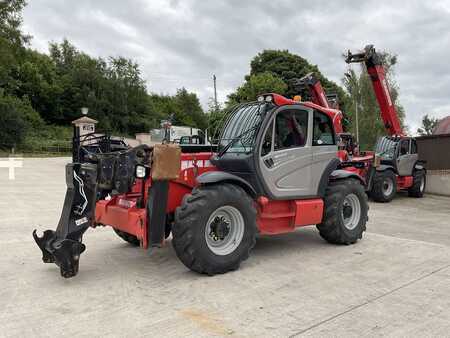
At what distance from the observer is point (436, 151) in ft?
56.2

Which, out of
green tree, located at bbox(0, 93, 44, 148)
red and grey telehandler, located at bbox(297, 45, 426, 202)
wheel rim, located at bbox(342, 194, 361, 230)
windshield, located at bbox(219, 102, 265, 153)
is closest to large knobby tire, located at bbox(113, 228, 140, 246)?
windshield, located at bbox(219, 102, 265, 153)

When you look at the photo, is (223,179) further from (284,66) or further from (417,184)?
(284,66)

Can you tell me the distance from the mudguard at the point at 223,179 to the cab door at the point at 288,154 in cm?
27

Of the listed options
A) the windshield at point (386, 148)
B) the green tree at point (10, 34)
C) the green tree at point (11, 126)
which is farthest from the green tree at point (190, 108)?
the windshield at point (386, 148)

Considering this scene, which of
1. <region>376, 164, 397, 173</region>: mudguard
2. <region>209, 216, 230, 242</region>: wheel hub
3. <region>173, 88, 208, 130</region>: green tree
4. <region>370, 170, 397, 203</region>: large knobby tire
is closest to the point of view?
<region>209, 216, 230, 242</region>: wheel hub

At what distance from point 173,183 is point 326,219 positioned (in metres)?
2.50

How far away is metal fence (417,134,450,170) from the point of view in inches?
659

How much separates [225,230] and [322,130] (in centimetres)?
244

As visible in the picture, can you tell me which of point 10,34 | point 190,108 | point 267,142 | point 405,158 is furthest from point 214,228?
point 190,108

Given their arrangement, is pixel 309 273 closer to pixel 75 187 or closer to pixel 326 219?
pixel 326 219

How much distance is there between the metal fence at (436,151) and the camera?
16.7 metres

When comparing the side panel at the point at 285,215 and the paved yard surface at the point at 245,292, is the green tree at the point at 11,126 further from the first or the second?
the side panel at the point at 285,215

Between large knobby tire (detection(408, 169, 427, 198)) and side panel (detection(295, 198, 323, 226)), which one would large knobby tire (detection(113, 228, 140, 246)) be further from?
large knobby tire (detection(408, 169, 427, 198))

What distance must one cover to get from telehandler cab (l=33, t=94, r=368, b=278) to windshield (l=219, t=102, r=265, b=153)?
2 centimetres
